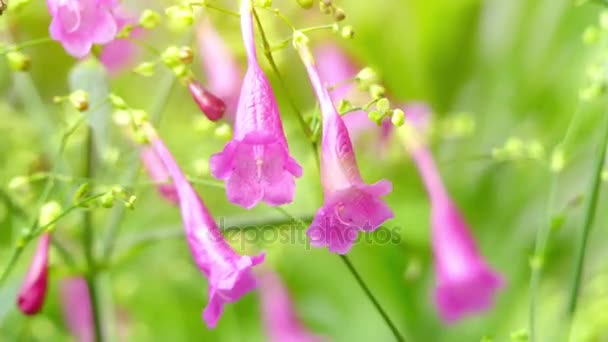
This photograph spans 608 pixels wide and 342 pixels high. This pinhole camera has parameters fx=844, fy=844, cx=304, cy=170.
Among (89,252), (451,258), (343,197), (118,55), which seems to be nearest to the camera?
Answer: (343,197)

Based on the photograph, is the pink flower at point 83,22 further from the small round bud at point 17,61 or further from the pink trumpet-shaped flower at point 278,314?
the pink trumpet-shaped flower at point 278,314

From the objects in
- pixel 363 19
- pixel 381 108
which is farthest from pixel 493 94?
pixel 381 108

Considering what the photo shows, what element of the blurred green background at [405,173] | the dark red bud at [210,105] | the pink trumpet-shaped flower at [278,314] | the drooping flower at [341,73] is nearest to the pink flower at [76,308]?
the blurred green background at [405,173]

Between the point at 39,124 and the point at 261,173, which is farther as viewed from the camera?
the point at 39,124

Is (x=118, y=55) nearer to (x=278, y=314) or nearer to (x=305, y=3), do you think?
(x=278, y=314)

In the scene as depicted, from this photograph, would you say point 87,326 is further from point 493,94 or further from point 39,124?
point 493,94

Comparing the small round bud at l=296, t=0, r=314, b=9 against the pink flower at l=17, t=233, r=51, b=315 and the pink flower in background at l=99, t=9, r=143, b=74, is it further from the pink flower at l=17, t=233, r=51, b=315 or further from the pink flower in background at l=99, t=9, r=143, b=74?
the pink flower in background at l=99, t=9, r=143, b=74

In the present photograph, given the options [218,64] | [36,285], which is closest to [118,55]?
[218,64]
